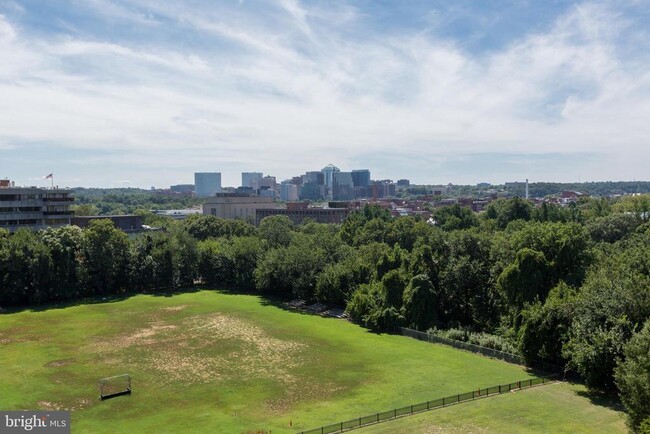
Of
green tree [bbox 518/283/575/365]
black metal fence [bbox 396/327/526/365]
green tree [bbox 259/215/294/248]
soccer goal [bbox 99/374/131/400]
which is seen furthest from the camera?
green tree [bbox 259/215/294/248]

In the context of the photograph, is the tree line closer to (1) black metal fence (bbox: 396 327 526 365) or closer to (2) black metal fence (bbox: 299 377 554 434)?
(1) black metal fence (bbox: 396 327 526 365)

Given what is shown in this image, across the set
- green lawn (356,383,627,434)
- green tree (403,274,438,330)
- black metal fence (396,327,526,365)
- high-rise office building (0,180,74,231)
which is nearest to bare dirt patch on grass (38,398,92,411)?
green lawn (356,383,627,434)

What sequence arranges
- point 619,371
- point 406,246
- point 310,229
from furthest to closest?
point 310,229
point 406,246
point 619,371

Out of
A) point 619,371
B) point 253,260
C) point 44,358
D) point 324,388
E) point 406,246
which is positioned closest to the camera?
point 619,371

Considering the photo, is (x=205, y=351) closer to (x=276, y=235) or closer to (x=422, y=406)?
→ (x=422, y=406)

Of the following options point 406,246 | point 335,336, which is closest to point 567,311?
point 335,336

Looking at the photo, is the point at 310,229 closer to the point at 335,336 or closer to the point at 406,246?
the point at 406,246

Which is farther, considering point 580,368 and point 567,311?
point 567,311
